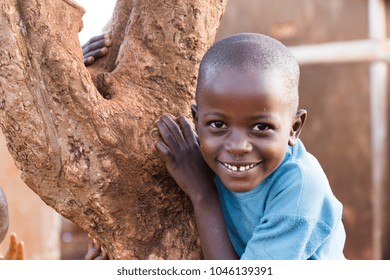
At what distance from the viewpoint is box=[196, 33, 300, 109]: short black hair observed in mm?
1476

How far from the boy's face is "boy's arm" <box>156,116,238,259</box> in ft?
0.48

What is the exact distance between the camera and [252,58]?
148 cm

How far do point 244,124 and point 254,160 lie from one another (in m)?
0.09

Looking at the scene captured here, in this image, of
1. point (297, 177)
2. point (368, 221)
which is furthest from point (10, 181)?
point (297, 177)

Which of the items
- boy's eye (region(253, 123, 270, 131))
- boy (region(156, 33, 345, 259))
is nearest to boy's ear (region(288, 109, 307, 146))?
boy (region(156, 33, 345, 259))

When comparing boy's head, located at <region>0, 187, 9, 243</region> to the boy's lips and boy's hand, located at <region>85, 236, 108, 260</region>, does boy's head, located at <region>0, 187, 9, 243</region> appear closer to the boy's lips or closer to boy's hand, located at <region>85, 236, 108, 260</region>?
boy's hand, located at <region>85, 236, 108, 260</region>

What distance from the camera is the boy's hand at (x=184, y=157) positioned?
1.67m

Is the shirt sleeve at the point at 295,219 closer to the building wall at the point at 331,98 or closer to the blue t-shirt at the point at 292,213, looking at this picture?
the blue t-shirt at the point at 292,213

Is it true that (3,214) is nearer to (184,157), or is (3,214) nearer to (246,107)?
(184,157)

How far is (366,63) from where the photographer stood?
450 cm

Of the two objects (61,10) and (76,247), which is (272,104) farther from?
(76,247)

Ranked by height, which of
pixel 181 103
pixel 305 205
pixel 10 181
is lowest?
pixel 10 181

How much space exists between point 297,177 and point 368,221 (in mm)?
3421
